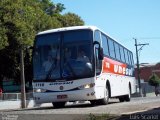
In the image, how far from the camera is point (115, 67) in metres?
24.1

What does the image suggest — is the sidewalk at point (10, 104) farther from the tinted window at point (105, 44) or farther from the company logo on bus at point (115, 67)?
the tinted window at point (105, 44)

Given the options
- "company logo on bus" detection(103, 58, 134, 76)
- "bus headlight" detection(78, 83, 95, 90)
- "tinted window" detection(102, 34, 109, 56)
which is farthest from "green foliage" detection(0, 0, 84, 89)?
"bus headlight" detection(78, 83, 95, 90)

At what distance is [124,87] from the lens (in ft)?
87.6

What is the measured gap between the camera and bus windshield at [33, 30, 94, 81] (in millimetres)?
19031

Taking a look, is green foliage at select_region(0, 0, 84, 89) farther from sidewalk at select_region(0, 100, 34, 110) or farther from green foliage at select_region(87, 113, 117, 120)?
green foliage at select_region(87, 113, 117, 120)

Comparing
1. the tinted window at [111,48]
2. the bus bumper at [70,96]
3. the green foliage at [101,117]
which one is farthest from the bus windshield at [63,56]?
the green foliage at [101,117]

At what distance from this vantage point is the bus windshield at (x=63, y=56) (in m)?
19.0

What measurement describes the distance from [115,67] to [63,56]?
5447mm

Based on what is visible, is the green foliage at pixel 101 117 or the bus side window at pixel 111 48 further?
the bus side window at pixel 111 48

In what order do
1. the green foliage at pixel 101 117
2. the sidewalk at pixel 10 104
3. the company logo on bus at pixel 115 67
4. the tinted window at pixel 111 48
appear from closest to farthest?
the green foliage at pixel 101 117, the company logo on bus at pixel 115 67, the tinted window at pixel 111 48, the sidewalk at pixel 10 104

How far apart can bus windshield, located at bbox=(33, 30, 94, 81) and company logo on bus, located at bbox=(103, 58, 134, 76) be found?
199 centimetres

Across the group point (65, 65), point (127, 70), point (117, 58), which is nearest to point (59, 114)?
point (65, 65)

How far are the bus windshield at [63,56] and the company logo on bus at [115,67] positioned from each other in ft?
6.53

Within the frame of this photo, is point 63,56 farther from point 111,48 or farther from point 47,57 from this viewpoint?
point 111,48
